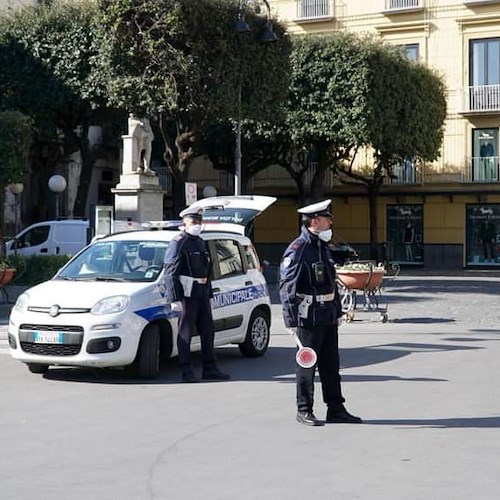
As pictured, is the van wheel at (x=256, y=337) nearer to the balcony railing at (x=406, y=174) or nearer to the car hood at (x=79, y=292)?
the car hood at (x=79, y=292)

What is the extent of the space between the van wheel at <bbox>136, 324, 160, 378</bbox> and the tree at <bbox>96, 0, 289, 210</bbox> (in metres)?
14.4

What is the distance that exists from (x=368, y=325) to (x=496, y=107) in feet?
83.0

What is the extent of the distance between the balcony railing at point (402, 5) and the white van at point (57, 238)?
20.0 m

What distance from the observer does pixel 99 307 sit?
1055 cm

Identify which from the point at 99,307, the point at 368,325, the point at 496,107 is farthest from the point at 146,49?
the point at 496,107

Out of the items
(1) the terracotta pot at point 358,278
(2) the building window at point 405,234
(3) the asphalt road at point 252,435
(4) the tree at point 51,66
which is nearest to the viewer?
(3) the asphalt road at point 252,435

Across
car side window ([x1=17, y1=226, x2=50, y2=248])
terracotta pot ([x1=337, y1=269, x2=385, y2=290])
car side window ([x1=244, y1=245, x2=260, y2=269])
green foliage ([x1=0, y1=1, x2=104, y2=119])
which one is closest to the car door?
car side window ([x1=244, y1=245, x2=260, y2=269])

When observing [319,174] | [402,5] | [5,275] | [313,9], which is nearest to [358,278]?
[5,275]

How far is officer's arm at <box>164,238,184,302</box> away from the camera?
10656mm

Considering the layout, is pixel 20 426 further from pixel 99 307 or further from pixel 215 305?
pixel 215 305

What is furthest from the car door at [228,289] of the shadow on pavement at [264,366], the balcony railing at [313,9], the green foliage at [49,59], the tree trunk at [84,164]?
the balcony railing at [313,9]

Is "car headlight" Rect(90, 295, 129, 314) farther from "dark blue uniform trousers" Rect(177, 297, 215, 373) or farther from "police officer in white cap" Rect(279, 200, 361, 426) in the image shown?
"police officer in white cap" Rect(279, 200, 361, 426)

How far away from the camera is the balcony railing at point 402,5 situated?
4147 cm

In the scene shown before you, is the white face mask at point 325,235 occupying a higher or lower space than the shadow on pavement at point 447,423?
higher
